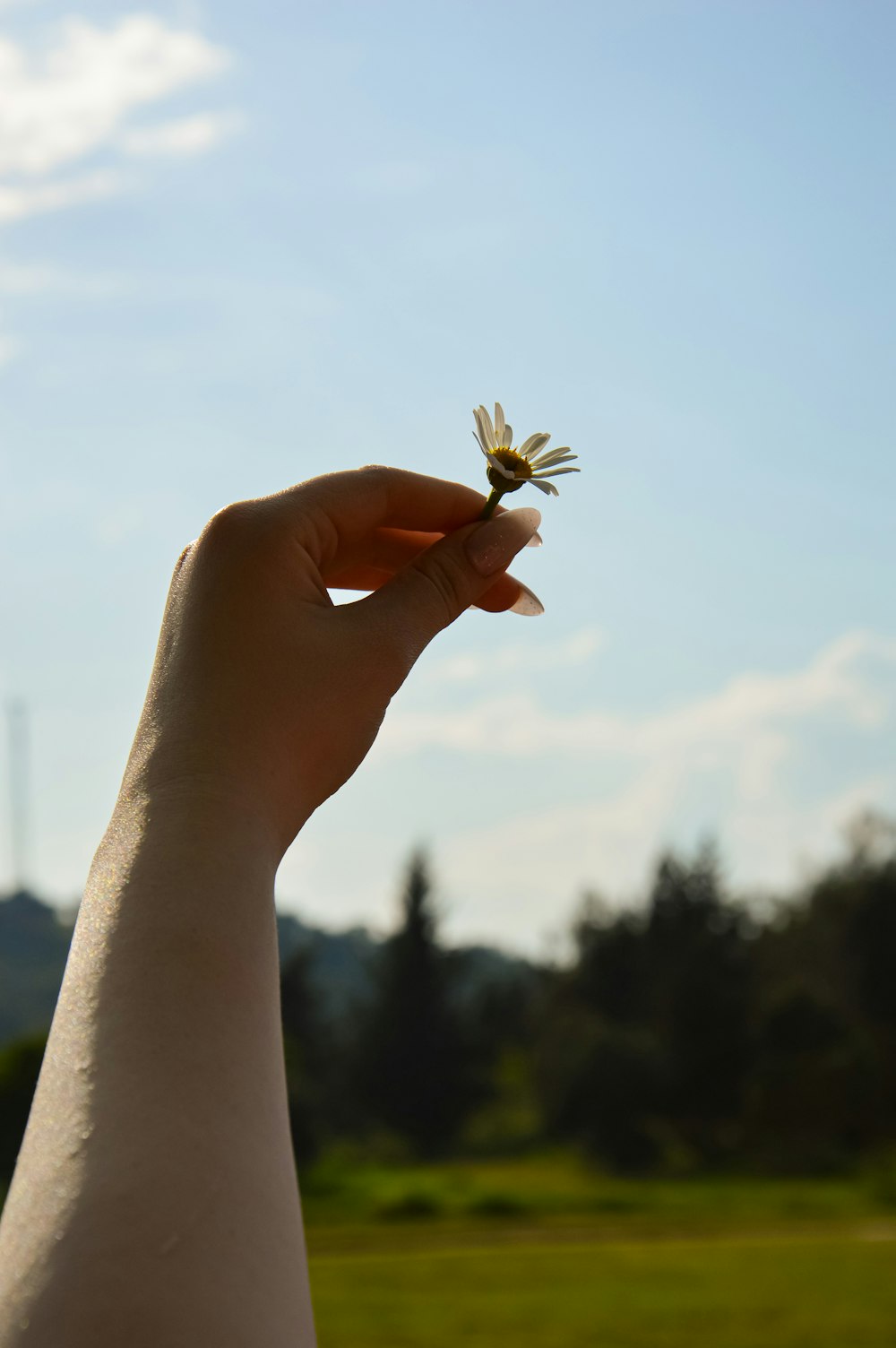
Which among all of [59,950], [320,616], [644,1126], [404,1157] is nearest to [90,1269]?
[320,616]

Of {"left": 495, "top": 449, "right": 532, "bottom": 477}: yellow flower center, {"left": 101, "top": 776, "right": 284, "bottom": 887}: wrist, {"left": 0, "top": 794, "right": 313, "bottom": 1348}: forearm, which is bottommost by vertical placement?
{"left": 0, "top": 794, "right": 313, "bottom": 1348}: forearm

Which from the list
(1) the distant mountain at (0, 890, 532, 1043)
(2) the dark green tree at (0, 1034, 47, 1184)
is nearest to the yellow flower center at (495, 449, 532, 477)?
(2) the dark green tree at (0, 1034, 47, 1184)

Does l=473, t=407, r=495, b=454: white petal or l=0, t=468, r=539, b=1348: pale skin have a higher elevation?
l=473, t=407, r=495, b=454: white petal

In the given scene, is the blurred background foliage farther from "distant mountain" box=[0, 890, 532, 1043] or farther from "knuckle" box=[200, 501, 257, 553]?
"knuckle" box=[200, 501, 257, 553]

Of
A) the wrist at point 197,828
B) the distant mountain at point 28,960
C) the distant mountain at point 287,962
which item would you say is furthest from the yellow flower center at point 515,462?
the distant mountain at point 28,960

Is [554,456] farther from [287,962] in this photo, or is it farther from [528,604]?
[287,962]

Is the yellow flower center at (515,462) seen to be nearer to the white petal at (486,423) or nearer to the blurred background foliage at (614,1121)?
the white petal at (486,423)

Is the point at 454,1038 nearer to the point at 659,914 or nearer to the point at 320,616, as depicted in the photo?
the point at 659,914

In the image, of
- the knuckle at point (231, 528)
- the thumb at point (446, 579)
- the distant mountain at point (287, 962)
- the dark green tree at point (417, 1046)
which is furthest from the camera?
the distant mountain at point (287, 962)

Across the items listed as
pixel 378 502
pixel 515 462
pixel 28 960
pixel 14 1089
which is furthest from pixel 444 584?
pixel 28 960
